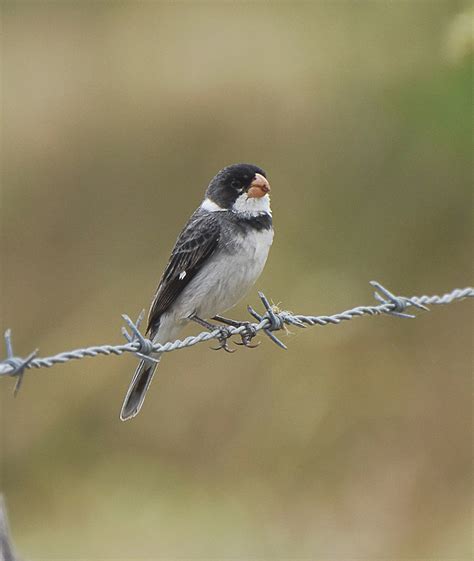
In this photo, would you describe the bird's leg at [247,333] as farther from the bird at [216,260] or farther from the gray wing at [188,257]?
the gray wing at [188,257]

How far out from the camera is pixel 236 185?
19.1 ft

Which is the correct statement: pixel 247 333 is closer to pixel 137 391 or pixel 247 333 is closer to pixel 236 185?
pixel 137 391

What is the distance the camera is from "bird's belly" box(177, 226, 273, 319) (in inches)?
217

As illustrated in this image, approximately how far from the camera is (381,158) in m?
10.3

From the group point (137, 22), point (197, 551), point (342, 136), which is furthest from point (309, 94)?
point (197, 551)

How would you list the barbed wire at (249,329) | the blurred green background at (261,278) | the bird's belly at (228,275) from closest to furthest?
the barbed wire at (249,329), the bird's belly at (228,275), the blurred green background at (261,278)

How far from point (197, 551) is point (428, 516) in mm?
2112

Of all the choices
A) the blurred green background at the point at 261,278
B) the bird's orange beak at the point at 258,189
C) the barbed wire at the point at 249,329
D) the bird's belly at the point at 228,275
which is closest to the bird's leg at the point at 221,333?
the barbed wire at the point at 249,329

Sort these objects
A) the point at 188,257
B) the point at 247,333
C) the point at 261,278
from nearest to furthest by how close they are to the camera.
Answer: the point at 247,333
the point at 188,257
the point at 261,278

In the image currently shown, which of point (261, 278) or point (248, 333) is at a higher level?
point (248, 333)

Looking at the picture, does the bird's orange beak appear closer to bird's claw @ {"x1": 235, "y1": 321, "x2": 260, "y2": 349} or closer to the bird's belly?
the bird's belly

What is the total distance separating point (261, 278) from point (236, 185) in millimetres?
3616

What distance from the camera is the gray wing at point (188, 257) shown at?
18.4 feet

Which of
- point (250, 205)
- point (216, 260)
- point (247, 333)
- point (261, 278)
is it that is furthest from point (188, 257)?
point (261, 278)
